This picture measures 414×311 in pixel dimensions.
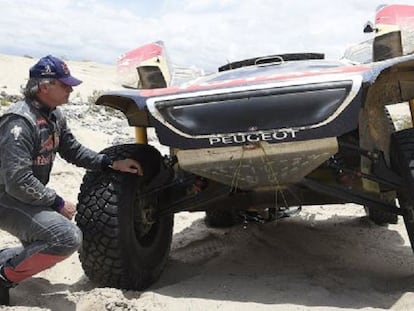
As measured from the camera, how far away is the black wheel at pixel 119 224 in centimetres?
409

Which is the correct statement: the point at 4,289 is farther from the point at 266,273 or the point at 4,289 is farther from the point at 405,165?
the point at 405,165

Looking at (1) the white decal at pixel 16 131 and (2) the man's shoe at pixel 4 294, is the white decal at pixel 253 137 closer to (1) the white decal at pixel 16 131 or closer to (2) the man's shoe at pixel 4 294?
(1) the white decal at pixel 16 131

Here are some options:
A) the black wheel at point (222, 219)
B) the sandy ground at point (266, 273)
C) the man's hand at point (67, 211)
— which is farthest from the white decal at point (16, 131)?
the black wheel at point (222, 219)

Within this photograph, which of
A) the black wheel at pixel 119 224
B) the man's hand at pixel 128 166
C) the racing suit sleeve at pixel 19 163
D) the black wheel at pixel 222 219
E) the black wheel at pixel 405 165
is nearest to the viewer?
the racing suit sleeve at pixel 19 163

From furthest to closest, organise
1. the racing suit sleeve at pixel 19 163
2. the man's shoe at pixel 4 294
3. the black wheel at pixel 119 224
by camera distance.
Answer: the black wheel at pixel 119 224
the man's shoe at pixel 4 294
the racing suit sleeve at pixel 19 163

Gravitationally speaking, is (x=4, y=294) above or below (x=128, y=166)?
below

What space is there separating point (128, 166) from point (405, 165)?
68.0 inches

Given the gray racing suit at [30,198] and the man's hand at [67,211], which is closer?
the gray racing suit at [30,198]

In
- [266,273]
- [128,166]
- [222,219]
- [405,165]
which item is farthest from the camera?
[222,219]

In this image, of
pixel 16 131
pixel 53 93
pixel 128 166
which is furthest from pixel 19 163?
pixel 128 166

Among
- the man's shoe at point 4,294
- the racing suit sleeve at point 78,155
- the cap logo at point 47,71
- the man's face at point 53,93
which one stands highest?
the cap logo at point 47,71

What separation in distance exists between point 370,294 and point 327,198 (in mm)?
764

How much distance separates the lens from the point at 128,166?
4.27 metres

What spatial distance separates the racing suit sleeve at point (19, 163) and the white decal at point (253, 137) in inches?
41.1
